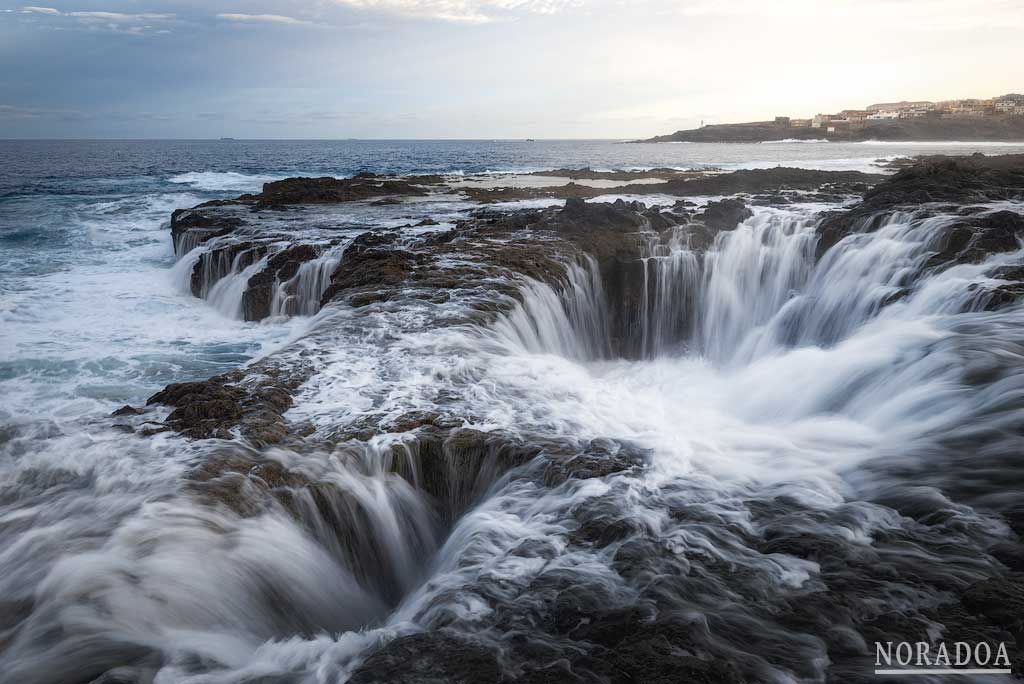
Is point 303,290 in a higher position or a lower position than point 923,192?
lower

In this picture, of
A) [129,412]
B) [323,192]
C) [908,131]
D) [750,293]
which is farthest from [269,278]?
[908,131]

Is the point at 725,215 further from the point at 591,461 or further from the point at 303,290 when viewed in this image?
the point at 591,461

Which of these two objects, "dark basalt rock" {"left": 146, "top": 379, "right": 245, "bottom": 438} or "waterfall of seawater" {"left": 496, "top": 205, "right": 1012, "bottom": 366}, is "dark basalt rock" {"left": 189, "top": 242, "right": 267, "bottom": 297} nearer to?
"waterfall of seawater" {"left": 496, "top": 205, "right": 1012, "bottom": 366}

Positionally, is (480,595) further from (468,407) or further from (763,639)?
(468,407)

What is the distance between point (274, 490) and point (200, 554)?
0.78 meters

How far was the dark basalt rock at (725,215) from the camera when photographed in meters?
14.1

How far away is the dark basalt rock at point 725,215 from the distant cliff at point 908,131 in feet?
222

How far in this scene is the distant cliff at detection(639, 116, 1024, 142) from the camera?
6712 cm

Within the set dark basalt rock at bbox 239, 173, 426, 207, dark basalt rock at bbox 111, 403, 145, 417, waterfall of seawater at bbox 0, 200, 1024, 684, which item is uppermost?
dark basalt rock at bbox 239, 173, 426, 207

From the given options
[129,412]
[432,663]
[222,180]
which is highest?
[222,180]

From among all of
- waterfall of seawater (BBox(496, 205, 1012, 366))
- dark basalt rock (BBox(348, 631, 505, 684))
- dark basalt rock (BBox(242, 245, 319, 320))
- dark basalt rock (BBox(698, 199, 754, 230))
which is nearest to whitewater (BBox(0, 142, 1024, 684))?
dark basalt rock (BBox(348, 631, 505, 684))

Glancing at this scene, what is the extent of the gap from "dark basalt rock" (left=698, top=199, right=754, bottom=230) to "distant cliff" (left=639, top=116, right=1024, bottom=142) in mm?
67727

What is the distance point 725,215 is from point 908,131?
86177mm

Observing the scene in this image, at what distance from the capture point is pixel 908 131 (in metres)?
82.2
